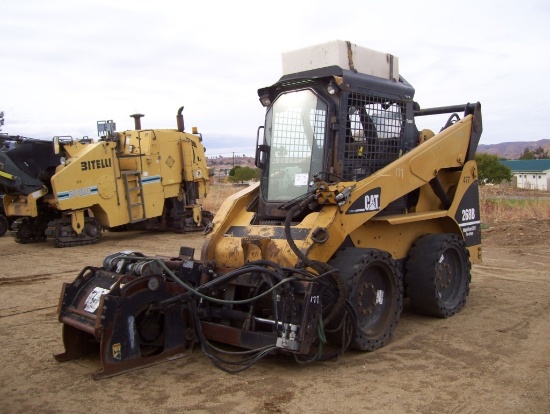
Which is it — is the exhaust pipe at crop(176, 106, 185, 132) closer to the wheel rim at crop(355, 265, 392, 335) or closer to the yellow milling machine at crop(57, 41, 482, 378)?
the yellow milling machine at crop(57, 41, 482, 378)

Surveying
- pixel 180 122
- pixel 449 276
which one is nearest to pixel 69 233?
pixel 180 122

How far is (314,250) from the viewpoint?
4.95 metres

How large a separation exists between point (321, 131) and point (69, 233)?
904cm

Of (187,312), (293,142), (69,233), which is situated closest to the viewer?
(187,312)

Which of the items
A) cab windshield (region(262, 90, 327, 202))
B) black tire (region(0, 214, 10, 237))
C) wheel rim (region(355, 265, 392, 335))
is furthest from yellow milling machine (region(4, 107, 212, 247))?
wheel rim (region(355, 265, 392, 335))

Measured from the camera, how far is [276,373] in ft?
15.2

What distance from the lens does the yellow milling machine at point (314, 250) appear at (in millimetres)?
4688

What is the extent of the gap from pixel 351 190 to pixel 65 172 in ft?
28.9

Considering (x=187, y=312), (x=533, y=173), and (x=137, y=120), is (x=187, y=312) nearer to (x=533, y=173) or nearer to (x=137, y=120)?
(x=137, y=120)

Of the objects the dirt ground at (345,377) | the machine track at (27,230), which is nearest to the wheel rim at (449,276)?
the dirt ground at (345,377)

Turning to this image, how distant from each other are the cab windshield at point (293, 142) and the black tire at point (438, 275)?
155cm

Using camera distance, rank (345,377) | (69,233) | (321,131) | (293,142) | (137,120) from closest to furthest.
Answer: (345,377)
(321,131)
(293,142)
(69,233)
(137,120)

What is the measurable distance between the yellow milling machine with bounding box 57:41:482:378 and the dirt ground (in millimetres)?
180

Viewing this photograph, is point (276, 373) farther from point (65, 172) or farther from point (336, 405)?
point (65, 172)
